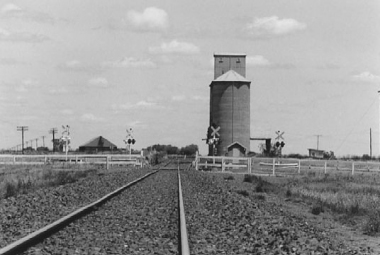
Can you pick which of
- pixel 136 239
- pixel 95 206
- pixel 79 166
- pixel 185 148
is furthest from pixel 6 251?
pixel 185 148

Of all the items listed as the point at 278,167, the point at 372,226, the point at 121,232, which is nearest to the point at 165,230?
the point at 121,232

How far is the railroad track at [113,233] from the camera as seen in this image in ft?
26.8

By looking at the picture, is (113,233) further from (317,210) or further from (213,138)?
(213,138)

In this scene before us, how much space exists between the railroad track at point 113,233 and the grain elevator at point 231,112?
57.6m

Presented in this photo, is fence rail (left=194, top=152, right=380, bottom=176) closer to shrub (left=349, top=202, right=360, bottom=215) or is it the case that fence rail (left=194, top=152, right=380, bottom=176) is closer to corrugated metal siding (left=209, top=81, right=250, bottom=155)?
shrub (left=349, top=202, right=360, bottom=215)

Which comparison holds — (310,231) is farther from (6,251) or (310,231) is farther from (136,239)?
(6,251)

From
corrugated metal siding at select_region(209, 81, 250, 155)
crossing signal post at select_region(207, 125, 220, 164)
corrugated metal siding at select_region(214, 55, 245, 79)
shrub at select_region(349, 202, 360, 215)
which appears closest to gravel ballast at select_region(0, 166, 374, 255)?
shrub at select_region(349, 202, 360, 215)

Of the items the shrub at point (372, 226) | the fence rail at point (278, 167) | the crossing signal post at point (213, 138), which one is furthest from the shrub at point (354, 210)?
the crossing signal post at point (213, 138)

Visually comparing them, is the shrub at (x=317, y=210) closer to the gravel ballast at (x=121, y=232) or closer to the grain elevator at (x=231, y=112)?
the gravel ballast at (x=121, y=232)

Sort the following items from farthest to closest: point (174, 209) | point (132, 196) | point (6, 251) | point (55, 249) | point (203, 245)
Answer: point (132, 196)
point (174, 209)
point (203, 245)
point (55, 249)
point (6, 251)

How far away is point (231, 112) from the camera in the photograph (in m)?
73.8

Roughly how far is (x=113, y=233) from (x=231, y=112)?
64349 millimetres

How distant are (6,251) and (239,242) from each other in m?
3.75

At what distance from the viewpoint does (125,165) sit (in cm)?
4938
